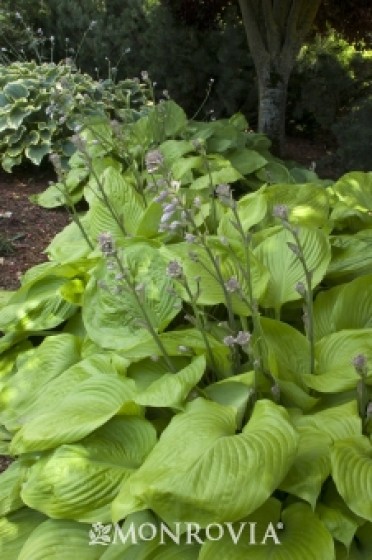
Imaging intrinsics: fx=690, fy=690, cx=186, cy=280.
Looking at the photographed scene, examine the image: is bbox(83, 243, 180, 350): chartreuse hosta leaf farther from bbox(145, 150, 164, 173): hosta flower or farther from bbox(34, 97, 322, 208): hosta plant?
bbox(34, 97, 322, 208): hosta plant

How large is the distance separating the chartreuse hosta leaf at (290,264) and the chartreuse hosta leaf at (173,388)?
425 millimetres

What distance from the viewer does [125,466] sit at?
6.38 feet

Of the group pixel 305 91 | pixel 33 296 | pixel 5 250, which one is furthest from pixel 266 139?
pixel 33 296

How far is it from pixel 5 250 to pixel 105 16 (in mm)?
5069

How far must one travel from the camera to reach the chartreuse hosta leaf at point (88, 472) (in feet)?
6.11

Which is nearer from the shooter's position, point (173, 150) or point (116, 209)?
point (116, 209)

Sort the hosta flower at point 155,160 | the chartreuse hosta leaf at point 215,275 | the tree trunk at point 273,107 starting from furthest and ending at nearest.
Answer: the tree trunk at point 273,107, the chartreuse hosta leaf at point 215,275, the hosta flower at point 155,160

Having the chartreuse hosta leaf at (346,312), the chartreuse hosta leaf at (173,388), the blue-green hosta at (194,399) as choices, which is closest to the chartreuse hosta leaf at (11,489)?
the blue-green hosta at (194,399)

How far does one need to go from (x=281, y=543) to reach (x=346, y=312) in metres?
0.89

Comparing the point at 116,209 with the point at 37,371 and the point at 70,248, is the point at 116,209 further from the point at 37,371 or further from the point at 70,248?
the point at 37,371

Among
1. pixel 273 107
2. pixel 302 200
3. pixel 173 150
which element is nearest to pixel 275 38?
pixel 273 107

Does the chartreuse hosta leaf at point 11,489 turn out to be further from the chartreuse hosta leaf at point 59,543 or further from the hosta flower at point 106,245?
the hosta flower at point 106,245

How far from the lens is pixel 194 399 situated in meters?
1.93

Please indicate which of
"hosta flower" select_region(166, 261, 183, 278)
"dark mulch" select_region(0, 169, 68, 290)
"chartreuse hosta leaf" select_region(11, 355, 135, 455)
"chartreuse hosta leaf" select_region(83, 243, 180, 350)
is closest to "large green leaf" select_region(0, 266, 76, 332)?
"chartreuse hosta leaf" select_region(83, 243, 180, 350)
